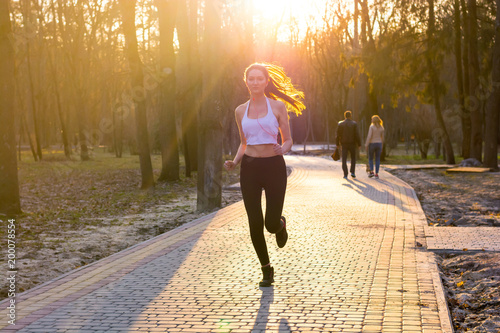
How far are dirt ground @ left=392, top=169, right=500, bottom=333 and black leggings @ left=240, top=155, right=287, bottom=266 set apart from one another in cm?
171

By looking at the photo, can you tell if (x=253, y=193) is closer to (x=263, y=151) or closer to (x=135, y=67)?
(x=263, y=151)

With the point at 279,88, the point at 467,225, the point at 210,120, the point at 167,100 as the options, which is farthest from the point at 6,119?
the point at 167,100

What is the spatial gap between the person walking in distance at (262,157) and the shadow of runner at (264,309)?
0.20 m

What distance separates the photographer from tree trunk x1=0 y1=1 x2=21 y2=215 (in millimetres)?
12648

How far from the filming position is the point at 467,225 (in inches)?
437

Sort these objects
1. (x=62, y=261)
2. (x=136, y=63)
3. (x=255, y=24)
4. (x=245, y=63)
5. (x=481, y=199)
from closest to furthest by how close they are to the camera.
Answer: (x=62, y=261) → (x=481, y=199) → (x=136, y=63) → (x=245, y=63) → (x=255, y=24)

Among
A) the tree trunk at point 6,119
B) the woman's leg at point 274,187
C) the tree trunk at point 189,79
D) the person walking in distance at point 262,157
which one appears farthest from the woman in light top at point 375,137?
the woman's leg at point 274,187

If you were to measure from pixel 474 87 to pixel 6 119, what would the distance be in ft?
61.9

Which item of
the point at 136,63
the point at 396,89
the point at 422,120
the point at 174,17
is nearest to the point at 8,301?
the point at 136,63

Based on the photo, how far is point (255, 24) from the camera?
116 feet

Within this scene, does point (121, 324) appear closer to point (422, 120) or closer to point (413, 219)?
point (413, 219)

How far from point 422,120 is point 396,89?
14.7m

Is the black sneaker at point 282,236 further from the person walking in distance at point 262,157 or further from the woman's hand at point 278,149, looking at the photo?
the woman's hand at point 278,149

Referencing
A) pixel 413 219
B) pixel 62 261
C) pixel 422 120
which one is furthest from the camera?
pixel 422 120
